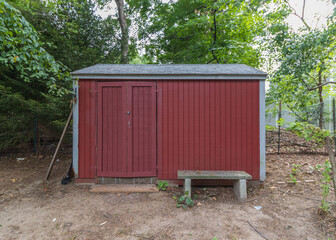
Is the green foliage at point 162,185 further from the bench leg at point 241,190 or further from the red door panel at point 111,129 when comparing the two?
the bench leg at point 241,190

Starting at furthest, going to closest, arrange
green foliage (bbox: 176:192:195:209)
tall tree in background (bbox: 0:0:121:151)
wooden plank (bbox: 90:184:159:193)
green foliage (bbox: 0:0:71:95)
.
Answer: tall tree in background (bbox: 0:0:121:151) → wooden plank (bbox: 90:184:159:193) → green foliage (bbox: 176:192:195:209) → green foliage (bbox: 0:0:71:95)

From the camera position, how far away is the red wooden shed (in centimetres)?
340

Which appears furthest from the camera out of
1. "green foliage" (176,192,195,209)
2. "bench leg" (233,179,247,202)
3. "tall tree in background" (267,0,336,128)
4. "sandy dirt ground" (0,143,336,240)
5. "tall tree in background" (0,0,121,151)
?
"tall tree in background" (0,0,121,151)

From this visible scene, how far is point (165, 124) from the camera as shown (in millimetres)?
3451

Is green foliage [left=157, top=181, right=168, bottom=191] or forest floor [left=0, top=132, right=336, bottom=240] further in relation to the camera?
green foliage [left=157, top=181, right=168, bottom=191]

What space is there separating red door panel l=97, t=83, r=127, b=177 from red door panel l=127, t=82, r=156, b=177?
148 millimetres

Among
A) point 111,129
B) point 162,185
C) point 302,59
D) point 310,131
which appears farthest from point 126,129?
point 302,59

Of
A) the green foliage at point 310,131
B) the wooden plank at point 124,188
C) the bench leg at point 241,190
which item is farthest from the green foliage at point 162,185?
the green foliage at point 310,131

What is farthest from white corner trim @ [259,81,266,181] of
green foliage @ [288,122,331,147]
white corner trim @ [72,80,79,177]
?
white corner trim @ [72,80,79,177]

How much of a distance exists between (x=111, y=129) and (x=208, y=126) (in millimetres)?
2102

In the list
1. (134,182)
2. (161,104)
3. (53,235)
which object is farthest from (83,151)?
(161,104)

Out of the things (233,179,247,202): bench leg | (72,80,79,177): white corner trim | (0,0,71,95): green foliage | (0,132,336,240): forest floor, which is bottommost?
(0,132,336,240): forest floor

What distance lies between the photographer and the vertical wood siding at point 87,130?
3.41 metres

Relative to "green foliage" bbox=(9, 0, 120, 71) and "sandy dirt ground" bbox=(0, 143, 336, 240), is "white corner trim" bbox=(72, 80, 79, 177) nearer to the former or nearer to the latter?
"sandy dirt ground" bbox=(0, 143, 336, 240)
